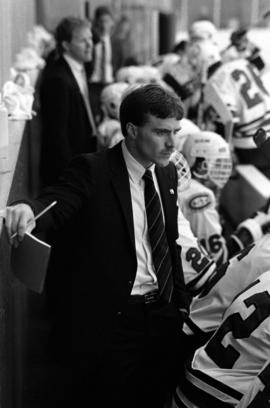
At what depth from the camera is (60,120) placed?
4.88 meters

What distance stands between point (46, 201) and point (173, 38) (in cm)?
1059

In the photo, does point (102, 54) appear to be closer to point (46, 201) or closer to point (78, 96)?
point (78, 96)

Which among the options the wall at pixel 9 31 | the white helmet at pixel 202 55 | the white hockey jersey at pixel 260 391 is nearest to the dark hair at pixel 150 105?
the white hockey jersey at pixel 260 391

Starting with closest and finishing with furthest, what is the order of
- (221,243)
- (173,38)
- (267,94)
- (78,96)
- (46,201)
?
1. (46,201)
2. (221,243)
3. (78,96)
4. (267,94)
5. (173,38)

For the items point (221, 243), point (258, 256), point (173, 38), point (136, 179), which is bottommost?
point (173, 38)

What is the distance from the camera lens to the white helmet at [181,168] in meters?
3.47

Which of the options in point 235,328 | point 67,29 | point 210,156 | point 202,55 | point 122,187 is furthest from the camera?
point 202,55

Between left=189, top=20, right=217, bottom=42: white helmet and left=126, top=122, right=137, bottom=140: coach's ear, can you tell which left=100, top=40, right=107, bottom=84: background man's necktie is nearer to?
left=189, top=20, right=217, bottom=42: white helmet

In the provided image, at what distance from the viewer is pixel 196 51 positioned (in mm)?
6688

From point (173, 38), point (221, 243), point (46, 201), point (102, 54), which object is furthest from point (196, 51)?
point (173, 38)

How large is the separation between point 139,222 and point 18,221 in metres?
0.61

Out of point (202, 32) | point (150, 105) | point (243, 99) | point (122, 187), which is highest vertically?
point (150, 105)

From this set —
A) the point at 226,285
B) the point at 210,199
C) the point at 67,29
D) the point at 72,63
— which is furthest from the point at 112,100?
the point at 226,285

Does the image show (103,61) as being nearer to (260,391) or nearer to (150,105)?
(150,105)
